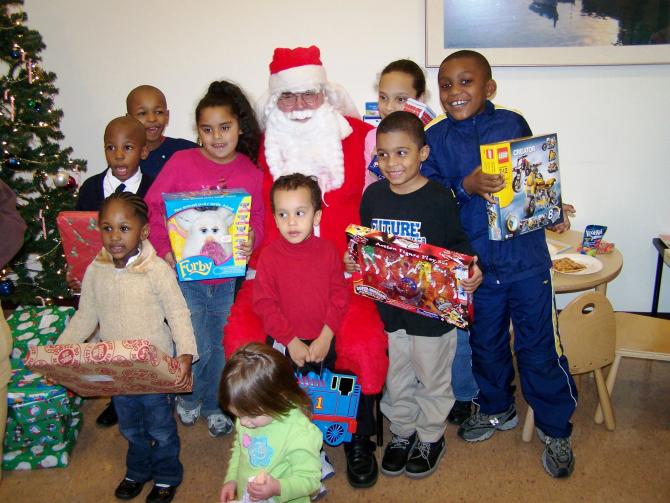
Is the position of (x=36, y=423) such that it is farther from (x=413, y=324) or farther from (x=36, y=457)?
(x=413, y=324)

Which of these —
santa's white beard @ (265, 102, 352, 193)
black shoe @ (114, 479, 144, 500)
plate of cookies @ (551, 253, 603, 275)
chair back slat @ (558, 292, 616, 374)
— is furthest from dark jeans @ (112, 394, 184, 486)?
plate of cookies @ (551, 253, 603, 275)

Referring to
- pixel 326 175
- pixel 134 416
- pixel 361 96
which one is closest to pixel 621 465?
pixel 326 175

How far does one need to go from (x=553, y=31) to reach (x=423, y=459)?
2716mm

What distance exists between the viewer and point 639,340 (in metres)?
2.89

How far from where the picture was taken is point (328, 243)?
2.44m

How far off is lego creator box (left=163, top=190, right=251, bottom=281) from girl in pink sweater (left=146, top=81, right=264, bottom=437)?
84 millimetres

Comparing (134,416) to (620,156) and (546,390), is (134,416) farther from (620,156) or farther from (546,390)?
(620,156)

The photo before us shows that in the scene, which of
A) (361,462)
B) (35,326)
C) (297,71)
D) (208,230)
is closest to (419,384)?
(361,462)

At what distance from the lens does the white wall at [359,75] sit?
3.60 meters

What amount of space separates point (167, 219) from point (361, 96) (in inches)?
74.5

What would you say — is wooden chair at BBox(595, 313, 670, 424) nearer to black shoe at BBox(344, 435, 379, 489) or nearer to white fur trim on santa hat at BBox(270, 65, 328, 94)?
black shoe at BBox(344, 435, 379, 489)

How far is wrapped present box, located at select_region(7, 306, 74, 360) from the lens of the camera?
2.88m

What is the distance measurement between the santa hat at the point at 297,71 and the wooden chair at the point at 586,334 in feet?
5.59

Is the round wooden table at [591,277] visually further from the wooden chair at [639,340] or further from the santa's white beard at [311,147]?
the santa's white beard at [311,147]
